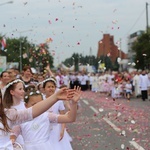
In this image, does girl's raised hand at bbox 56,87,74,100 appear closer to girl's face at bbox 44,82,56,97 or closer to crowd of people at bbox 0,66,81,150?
crowd of people at bbox 0,66,81,150

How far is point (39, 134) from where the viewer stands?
5.68 m

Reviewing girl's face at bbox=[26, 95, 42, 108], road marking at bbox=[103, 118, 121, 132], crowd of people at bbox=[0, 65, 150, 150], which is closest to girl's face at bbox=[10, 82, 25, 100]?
crowd of people at bbox=[0, 65, 150, 150]

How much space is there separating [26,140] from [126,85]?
79.0 ft

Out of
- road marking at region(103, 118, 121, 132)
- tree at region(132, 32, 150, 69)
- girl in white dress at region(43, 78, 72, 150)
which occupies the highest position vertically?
tree at region(132, 32, 150, 69)

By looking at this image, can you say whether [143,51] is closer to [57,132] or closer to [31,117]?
[57,132]

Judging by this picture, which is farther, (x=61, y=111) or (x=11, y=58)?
(x=11, y=58)

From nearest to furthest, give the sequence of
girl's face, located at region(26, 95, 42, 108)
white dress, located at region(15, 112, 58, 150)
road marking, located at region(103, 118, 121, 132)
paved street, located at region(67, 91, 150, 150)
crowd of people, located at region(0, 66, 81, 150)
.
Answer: crowd of people, located at region(0, 66, 81, 150) < white dress, located at region(15, 112, 58, 150) < girl's face, located at region(26, 95, 42, 108) < paved street, located at region(67, 91, 150, 150) < road marking, located at region(103, 118, 121, 132)

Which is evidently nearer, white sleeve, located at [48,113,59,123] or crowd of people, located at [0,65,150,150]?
crowd of people, located at [0,65,150,150]

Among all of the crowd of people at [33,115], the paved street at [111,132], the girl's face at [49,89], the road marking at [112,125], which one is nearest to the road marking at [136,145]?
the paved street at [111,132]

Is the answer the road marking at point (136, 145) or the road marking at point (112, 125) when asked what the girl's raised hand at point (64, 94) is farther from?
the road marking at point (112, 125)

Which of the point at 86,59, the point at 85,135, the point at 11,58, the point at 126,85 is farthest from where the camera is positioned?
the point at 86,59

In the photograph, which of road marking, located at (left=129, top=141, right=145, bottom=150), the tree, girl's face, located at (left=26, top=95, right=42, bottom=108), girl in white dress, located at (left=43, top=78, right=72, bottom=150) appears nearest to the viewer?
girl's face, located at (left=26, top=95, right=42, bottom=108)

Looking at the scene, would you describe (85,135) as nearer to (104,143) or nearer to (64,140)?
(104,143)

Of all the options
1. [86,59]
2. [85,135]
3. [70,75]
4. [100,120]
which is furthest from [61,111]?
[86,59]
